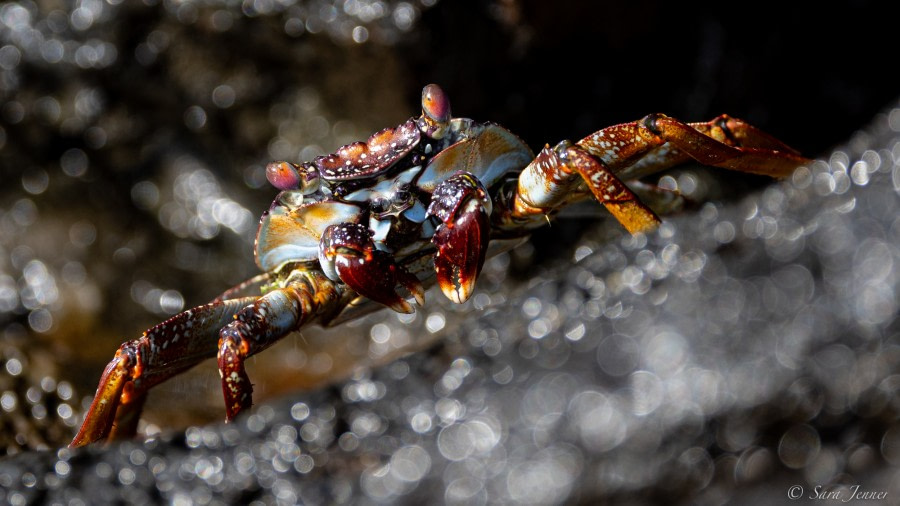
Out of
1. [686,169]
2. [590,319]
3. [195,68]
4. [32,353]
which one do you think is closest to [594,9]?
[686,169]

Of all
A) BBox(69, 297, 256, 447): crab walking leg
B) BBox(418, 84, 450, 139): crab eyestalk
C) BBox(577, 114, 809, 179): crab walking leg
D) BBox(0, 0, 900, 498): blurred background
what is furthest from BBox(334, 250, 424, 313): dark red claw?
BBox(0, 0, 900, 498): blurred background

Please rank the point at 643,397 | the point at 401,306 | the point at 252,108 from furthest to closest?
the point at 252,108
the point at 401,306
the point at 643,397

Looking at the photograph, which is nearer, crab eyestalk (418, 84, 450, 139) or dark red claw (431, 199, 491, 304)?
dark red claw (431, 199, 491, 304)

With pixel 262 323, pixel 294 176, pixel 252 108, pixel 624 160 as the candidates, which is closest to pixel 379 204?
pixel 294 176

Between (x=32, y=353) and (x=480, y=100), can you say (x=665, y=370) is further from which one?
(x=32, y=353)

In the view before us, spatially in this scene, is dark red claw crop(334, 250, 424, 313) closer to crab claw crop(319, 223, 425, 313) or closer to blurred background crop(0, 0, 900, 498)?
crab claw crop(319, 223, 425, 313)

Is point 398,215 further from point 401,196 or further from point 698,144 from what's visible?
point 698,144

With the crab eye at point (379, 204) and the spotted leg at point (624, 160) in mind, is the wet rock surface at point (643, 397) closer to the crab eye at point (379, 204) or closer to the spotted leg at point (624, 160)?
the spotted leg at point (624, 160)
